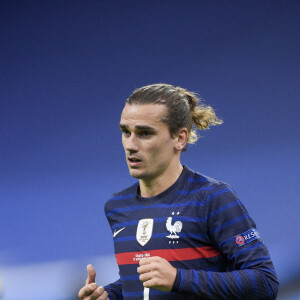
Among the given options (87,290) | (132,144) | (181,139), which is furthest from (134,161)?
(87,290)

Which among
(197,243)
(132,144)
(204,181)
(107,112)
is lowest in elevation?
(197,243)

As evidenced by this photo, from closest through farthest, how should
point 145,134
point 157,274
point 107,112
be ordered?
1. point 157,274
2. point 145,134
3. point 107,112

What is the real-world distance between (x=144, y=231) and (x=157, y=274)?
0.82 feet

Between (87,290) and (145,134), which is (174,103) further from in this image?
(87,290)

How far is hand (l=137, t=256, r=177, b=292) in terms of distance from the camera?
1.30 metres

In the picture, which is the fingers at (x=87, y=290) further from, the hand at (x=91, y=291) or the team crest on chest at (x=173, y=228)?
the team crest on chest at (x=173, y=228)

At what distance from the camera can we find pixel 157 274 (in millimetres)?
1309

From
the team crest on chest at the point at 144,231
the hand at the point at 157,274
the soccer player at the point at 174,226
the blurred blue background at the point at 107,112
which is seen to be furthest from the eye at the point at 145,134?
the blurred blue background at the point at 107,112

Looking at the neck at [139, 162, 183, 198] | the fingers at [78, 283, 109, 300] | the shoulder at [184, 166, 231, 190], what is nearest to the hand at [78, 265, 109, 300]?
the fingers at [78, 283, 109, 300]

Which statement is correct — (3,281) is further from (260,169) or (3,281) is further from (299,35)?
(299,35)

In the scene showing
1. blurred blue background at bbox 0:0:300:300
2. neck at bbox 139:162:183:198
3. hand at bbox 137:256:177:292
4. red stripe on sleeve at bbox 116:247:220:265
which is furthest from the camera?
blurred blue background at bbox 0:0:300:300

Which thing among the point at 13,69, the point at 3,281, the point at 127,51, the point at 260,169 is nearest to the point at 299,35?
the point at 260,169

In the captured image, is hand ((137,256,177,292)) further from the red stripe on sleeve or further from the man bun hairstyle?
the man bun hairstyle

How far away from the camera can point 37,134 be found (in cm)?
337
